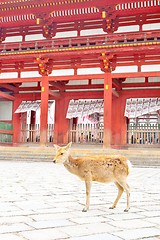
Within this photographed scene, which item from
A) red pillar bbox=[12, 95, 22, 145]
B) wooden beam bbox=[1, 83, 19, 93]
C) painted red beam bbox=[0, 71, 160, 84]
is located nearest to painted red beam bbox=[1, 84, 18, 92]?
wooden beam bbox=[1, 83, 19, 93]

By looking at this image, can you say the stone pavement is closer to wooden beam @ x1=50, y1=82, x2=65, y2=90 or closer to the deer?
the deer

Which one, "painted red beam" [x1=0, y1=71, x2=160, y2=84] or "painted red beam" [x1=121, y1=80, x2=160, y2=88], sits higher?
"painted red beam" [x1=0, y1=71, x2=160, y2=84]

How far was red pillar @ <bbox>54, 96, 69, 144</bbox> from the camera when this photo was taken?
58.4 ft

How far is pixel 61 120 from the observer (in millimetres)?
17953

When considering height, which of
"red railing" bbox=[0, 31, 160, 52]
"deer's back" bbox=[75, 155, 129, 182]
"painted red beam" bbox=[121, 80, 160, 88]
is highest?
"red railing" bbox=[0, 31, 160, 52]

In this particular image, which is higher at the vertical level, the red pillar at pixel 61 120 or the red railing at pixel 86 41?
the red railing at pixel 86 41

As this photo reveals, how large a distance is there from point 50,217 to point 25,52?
12677 millimetres

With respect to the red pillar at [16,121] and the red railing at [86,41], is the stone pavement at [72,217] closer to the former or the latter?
the red railing at [86,41]

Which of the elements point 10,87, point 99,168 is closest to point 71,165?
point 99,168

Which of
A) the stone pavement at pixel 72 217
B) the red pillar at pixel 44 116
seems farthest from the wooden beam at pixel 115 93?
the stone pavement at pixel 72 217

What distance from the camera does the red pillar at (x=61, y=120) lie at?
701 inches

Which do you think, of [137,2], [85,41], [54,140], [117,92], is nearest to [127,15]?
[137,2]

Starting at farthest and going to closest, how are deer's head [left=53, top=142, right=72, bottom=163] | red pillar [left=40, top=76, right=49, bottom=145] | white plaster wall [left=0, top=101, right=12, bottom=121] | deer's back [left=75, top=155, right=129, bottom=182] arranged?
white plaster wall [left=0, top=101, right=12, bottom=121], red pillar [left=40, top=76, right=49, bottom=145], deer's back [left=75, top=155, right=129, bottom=182], deer's head [left=53, top=142, right=72, bottom=163]

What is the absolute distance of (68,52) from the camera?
581 inches
